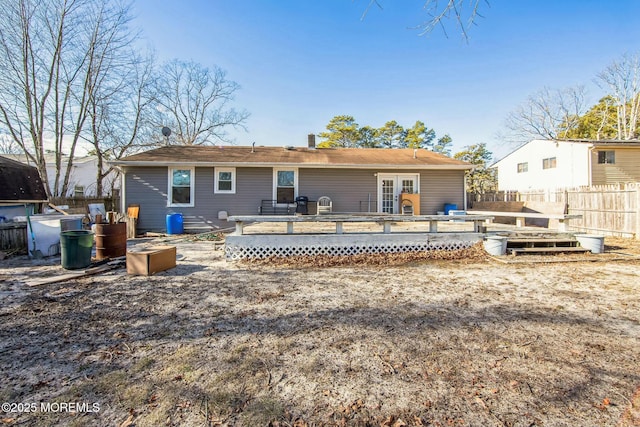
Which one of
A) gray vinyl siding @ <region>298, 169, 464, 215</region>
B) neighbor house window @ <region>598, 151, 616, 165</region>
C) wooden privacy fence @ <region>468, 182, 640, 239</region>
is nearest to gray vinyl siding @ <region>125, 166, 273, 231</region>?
gray vinyl siding @ <region>298, 169, 464, 215</region>

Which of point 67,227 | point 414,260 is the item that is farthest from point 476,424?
point 67,227

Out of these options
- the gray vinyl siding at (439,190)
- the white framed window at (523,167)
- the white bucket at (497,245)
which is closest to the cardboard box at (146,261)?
the white bucket at (497,245)

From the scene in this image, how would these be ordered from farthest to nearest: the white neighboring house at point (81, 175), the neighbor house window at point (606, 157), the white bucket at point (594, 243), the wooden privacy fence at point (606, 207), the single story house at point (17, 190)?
the white neighboring house at point (81, 175)
the neighbor house window at point (606, 157)
the wooden privacy fence at point (606, 207)
the single story house at point (17, 190)
the white bucket at point (594, 243)

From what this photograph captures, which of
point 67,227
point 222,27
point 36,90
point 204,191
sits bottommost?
point 67,227

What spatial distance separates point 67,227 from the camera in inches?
277

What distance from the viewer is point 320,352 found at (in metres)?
2.38

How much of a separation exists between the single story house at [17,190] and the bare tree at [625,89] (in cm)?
3934

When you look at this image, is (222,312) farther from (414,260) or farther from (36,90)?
(36,90)

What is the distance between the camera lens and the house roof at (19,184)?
7873 mm

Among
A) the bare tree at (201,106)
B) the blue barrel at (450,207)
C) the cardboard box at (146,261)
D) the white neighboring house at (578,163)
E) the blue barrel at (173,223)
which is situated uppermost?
the bare tree at (201,106)

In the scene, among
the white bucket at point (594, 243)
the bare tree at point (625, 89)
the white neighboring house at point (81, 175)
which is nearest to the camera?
the white bucket at point (594, 243)

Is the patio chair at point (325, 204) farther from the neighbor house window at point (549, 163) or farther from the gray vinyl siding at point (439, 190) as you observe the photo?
the neighbor house window at point (549, 163)

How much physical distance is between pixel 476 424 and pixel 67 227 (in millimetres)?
8916

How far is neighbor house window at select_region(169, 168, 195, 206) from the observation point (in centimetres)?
1030
